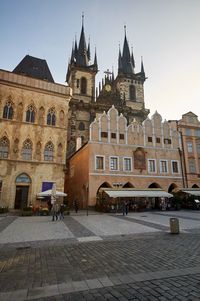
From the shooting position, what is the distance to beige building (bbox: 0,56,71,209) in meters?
23.3

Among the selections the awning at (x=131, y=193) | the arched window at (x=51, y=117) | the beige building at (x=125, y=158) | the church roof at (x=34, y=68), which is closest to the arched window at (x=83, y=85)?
the church roof at (x=34, y=68)

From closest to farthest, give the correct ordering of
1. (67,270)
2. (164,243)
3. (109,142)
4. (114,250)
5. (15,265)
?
(67,270) → (15,265) → (114,250) → (164,243) → (109,142)

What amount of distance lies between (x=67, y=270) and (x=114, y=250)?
7.80ft

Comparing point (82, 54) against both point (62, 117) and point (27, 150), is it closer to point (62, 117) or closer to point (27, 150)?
A: point (62, 117)

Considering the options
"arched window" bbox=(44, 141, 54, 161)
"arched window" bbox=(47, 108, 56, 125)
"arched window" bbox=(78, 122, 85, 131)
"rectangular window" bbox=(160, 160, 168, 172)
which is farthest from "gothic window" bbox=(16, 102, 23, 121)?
"arched window" bbox=(78, 122, 85, 131)

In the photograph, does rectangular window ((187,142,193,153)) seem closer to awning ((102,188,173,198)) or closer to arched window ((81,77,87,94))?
awning ((102,188,173,198))

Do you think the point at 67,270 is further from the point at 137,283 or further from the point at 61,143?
the point at 61,143

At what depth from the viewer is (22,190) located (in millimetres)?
23516

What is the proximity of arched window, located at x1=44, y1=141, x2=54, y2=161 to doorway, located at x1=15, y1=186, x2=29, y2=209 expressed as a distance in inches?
173

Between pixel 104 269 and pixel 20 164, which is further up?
pixel 20 164

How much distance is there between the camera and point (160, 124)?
32.2m

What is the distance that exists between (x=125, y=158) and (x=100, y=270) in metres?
23.4

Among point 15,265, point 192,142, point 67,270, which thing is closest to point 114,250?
point 67,270

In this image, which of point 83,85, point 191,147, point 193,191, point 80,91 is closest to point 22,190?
point 193,191
